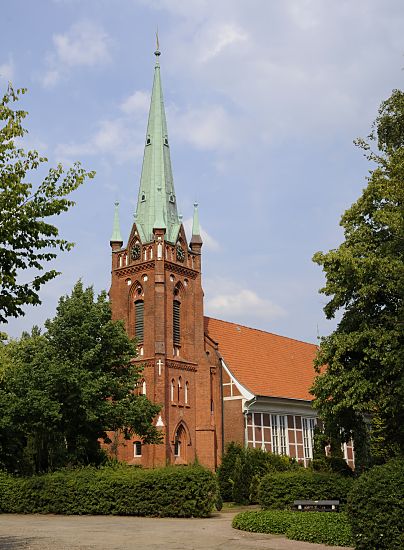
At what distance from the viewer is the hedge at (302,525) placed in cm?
1590

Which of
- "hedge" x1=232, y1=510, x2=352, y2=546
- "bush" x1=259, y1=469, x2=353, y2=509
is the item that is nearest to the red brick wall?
"bush" x1=259, y1=469, x2=353, y2=509

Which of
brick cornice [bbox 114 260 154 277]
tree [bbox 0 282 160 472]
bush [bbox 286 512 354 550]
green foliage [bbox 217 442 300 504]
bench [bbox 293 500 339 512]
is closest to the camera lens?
bush [bbox 286 512 354 550]

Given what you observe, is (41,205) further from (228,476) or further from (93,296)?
(228,476)

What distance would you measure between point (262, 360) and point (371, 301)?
83.2 ft

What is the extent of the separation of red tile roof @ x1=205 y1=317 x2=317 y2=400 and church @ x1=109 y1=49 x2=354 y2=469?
11cm

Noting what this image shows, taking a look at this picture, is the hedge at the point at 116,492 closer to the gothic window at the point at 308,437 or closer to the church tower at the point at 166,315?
the church tower at the point at 166,315

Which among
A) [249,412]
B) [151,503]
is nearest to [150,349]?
[249,412]

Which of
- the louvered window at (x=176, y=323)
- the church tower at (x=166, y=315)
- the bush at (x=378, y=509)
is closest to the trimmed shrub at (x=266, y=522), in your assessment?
the bush at (x=378, y=509)

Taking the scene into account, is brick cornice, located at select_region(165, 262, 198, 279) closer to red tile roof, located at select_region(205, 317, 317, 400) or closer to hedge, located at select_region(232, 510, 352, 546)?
red tile roof, located at select_region(205, 317, 317, 400)

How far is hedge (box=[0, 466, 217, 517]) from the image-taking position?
899 inches

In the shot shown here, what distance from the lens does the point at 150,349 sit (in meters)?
39.8

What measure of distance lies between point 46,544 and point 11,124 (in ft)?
31.0

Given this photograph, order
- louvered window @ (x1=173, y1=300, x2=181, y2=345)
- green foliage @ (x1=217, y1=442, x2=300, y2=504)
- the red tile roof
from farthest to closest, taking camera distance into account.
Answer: the red tile roof < louvered window @ (x1=173, y1=300, x2=181, y2=345) < green foliage @ (x1=217, y1=442, x2=300, y2=504)

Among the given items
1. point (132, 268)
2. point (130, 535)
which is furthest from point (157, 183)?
point (130, 535)
